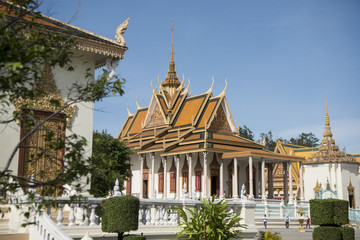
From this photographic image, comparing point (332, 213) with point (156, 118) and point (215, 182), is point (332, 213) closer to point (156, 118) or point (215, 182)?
point (215, 182)

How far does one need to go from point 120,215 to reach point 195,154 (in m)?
25.8

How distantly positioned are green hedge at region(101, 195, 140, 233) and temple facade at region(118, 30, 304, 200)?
22255mm

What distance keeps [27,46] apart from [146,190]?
114 ft

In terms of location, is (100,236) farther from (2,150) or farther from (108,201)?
(2,150)

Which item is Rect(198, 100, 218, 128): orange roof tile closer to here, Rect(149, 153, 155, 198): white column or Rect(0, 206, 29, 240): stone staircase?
Rect(149, 153, 155, 198): white column

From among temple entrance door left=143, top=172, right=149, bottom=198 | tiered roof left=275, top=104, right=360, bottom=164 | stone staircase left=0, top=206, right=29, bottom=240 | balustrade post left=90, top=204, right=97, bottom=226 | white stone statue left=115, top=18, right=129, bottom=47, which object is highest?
white stone statue left=115, top=18, right=129, bottom=47

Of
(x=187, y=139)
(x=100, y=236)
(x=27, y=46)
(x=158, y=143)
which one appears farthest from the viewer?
(x=158, y=143)

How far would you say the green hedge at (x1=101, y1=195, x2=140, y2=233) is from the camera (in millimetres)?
8680

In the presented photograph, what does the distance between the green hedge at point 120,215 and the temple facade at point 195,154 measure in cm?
2225

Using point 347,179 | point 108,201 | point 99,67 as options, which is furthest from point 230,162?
point 108,201

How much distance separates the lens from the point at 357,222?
99.9 ft

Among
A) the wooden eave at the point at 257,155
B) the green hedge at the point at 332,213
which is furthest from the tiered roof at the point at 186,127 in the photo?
the green hedge at the point at 332,213

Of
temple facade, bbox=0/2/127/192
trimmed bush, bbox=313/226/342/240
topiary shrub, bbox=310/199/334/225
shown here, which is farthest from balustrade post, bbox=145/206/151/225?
topiary shrub, bbox=310/199/334/225

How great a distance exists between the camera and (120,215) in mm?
8727
